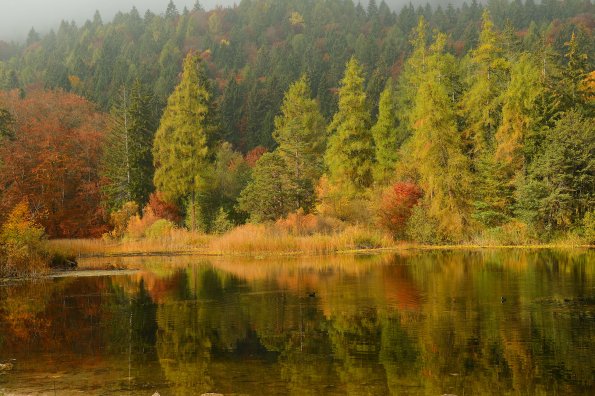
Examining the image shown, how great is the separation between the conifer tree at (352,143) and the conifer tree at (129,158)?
62.3ft

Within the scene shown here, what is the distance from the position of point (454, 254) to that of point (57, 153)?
37317 millimetres

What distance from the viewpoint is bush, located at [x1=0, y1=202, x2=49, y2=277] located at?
3031 centimetres

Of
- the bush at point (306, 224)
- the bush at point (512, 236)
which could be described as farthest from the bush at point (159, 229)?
the bush at point (512, 236)

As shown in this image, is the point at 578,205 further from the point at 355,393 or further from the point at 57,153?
the point at 57,153

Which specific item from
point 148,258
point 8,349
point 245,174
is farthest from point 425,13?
point 8,349

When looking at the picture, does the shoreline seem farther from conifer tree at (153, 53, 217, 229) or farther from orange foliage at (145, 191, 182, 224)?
orange foliage at (145, 191, 182, 224)

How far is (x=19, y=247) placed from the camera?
31312 millimetres

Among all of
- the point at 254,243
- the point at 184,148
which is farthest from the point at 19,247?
the point at 184,148

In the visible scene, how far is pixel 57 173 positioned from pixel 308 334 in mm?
48147

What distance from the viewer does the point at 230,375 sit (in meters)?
12.6

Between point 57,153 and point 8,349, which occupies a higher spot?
point 57,153

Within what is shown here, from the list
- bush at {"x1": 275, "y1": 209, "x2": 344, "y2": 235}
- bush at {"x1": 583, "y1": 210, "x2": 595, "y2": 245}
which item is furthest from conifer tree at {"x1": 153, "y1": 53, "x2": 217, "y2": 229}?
bush at {"x1": 583, "y1": 210, "x2": 595, "y2": 245}

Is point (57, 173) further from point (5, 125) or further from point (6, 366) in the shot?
point (6, 366)

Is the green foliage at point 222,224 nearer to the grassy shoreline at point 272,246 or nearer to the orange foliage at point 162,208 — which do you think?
the grassy shoreline at point 272,246
